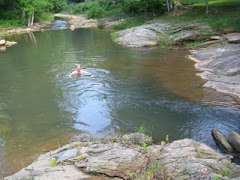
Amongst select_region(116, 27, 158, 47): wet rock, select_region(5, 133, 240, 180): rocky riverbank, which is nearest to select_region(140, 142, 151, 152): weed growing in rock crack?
select_region(5, 133, 240, 180): rocky riverbank

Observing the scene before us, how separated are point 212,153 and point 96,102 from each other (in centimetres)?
610

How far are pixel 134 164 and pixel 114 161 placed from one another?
0.43 metres

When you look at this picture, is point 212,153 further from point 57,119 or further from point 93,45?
point 93,45

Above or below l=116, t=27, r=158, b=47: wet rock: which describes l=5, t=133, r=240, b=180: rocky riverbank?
Answer: below

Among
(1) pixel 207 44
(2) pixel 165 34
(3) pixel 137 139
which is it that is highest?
(2) pixel 165 34

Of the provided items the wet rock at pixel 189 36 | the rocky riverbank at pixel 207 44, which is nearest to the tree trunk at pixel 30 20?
the rocky riverbank at pixel 207 44

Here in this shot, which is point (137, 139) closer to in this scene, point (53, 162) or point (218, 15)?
point (53, 162)

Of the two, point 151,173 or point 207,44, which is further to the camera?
point 207,44

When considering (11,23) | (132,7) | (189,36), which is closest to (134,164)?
(189,36)

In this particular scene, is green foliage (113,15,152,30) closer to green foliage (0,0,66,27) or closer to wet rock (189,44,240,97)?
green foliage (0,0,66,27)

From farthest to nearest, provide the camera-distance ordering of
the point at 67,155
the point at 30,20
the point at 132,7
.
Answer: the point at 30,20
the point at 132,7
the point at 67,155

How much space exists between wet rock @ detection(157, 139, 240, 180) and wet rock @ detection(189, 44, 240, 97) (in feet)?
17.5

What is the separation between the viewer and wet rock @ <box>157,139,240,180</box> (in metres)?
5.36

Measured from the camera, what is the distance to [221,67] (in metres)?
14.5
